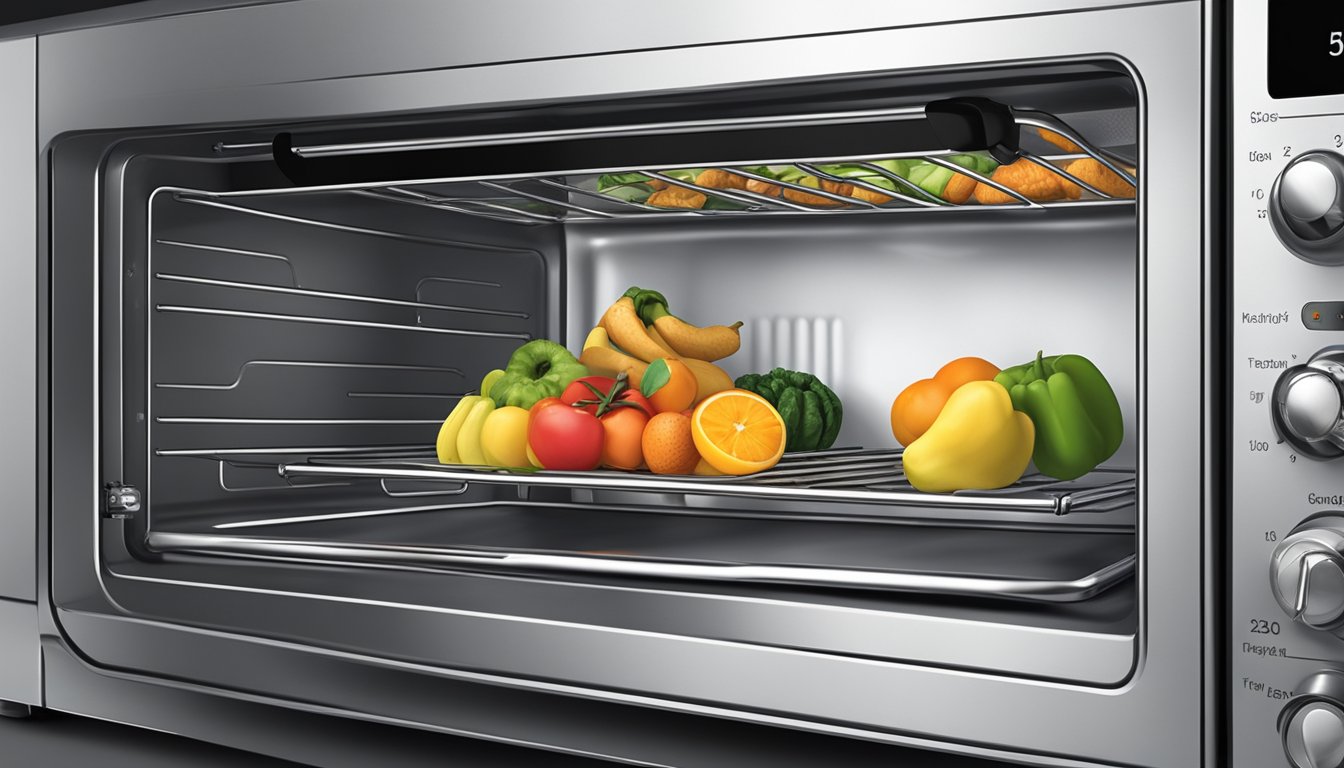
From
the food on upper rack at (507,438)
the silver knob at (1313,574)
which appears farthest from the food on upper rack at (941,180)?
the silver knob at (1313,574)

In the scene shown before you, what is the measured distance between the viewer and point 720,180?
1.22m

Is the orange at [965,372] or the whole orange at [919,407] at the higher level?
the orange at [965,372]

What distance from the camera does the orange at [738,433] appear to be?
1.14 metres

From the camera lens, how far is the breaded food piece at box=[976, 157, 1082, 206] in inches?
46.6

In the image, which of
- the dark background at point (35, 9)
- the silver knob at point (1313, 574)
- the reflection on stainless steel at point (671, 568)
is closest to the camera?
the silver knob at point (1313, 574)

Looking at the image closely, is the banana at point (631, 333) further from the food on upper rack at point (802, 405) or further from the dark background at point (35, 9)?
the dark background at point (35, 9)

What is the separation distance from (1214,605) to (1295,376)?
0.13 metres

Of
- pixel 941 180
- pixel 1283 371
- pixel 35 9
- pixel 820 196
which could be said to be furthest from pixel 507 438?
pixel 35 9

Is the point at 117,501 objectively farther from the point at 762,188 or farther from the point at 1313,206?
the point at 1313,206

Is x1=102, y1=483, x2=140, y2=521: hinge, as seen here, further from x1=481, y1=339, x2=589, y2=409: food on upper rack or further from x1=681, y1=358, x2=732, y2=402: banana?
x1=681, y1=358, x2=732, y2=402: banana

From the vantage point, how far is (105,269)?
1.14m

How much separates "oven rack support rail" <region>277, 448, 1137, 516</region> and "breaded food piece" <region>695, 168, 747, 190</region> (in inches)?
10.7

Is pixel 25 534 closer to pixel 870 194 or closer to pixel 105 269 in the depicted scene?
pixel 105 269

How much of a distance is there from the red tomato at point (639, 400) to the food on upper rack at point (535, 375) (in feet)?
0.29
